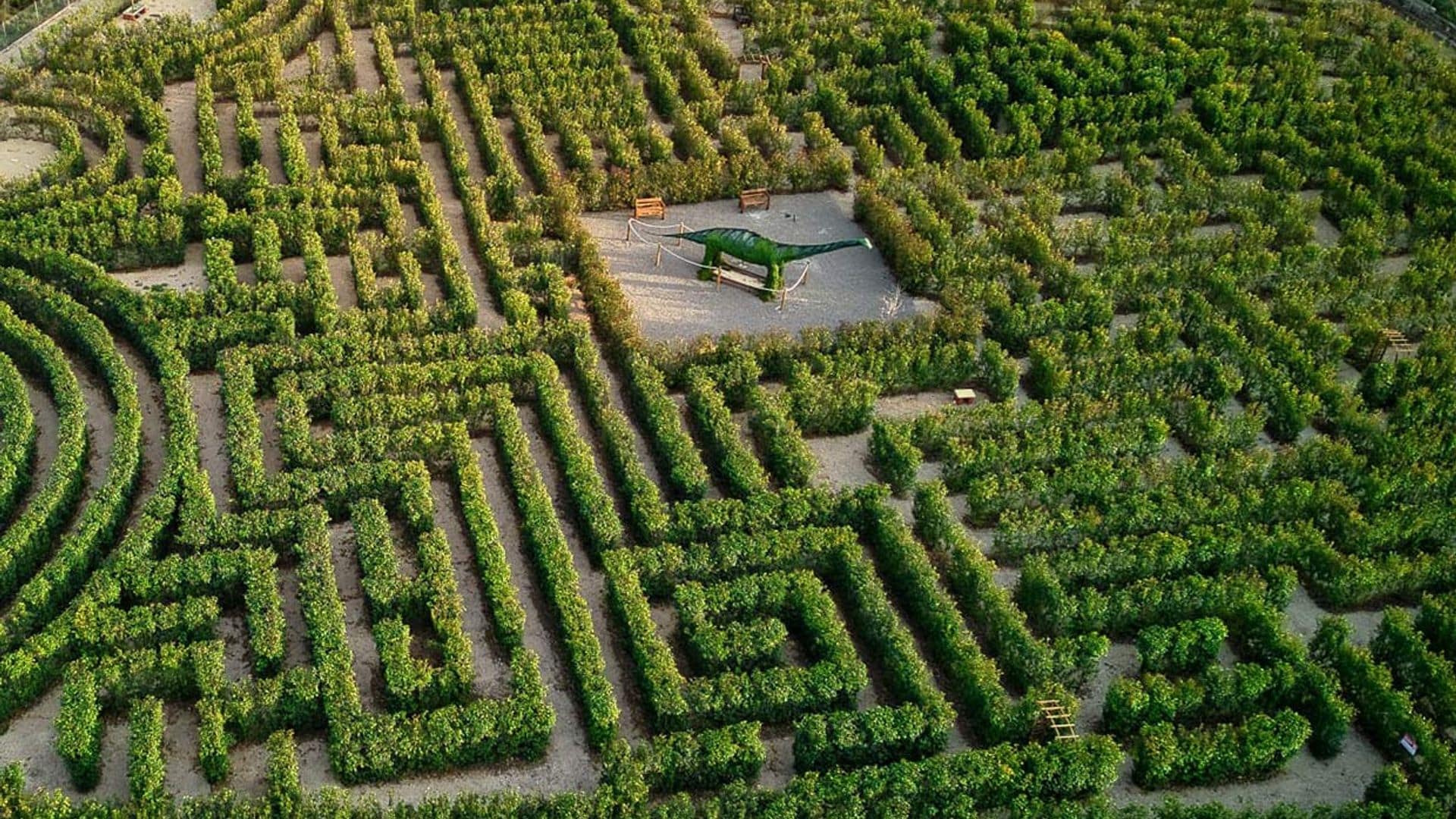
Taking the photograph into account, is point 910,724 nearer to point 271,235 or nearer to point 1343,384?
point 1343,384

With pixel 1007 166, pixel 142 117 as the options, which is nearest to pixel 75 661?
pixel 142 117

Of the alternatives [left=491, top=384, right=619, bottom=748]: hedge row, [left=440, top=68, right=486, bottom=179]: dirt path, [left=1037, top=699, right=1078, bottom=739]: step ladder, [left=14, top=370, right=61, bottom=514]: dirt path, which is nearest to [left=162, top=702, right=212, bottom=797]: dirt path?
[left=14, top=370, right=61, bottom=514]: dirt path

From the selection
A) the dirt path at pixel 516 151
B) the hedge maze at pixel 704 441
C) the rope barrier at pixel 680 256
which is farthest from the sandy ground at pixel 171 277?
the rope barrier at pixel 680 256

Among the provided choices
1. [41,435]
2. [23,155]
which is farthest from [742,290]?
[23,155]

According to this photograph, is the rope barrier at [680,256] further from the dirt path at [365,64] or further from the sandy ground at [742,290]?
the dirt path at [365,64]

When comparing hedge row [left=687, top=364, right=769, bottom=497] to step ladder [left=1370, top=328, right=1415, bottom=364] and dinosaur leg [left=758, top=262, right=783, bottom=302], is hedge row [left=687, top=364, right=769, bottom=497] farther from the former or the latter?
step ladder [left=1370, top=328, right=1415, bottom=364]
